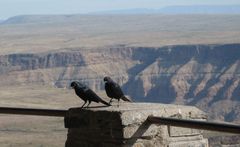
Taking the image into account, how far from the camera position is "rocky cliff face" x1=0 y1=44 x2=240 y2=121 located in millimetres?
157625

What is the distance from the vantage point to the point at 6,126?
9950cm

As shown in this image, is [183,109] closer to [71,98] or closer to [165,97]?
[71,98]

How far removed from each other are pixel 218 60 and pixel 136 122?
16197 cm

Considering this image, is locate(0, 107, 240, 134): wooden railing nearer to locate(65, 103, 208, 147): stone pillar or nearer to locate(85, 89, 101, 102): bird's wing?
locate(65, 103, 208, 147): stone pillar

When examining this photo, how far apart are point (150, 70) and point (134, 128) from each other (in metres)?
168

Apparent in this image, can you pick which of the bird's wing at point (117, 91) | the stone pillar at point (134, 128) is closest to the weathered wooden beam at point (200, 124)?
the stone pillar at point (134, 128)

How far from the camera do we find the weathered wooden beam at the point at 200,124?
217 inches

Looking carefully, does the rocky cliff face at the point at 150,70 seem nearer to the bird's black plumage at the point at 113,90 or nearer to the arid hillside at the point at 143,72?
the arid hillside at the point at 143,72

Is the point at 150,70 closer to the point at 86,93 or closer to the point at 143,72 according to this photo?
the point at 143,72

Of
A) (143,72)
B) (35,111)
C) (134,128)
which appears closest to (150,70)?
(143,72)

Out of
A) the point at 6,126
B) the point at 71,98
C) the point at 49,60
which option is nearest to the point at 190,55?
the point at 49,60

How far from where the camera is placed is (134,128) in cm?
649

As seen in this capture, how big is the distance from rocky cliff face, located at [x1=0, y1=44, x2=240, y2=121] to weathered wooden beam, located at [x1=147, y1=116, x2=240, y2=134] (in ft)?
466

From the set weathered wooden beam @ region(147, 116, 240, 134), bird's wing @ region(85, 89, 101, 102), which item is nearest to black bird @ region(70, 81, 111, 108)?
bird's wing @ region(85, 89, 101, 102)
